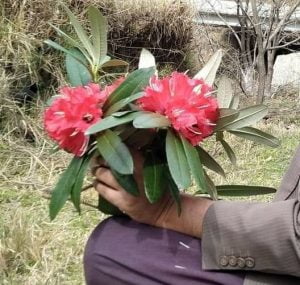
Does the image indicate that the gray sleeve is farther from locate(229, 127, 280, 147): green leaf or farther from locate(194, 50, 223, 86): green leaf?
locate(194, 50, 223, 86): green leaf

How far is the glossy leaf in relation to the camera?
1282mm

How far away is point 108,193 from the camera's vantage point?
135cm

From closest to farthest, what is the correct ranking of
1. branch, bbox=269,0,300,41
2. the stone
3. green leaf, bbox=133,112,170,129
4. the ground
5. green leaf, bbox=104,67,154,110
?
green leaf, bbox=133,112,170,129, green leaf, bbox=104,67,154,110, the ground, branch, bbox=269,0,300,41, the stone

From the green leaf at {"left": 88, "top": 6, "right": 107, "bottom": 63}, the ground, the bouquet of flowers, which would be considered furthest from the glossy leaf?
the ground

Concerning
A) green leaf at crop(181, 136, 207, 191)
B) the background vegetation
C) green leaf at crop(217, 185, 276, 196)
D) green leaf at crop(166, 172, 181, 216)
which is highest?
green leaf at crop(181, 136, 207, 191)

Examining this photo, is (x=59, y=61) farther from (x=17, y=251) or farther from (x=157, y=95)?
(x=157, y=95)

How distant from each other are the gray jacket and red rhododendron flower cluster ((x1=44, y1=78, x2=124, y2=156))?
0.31 metres

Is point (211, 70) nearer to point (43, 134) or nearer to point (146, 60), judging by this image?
point (146, 60)

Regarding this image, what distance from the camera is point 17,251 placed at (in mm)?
2541

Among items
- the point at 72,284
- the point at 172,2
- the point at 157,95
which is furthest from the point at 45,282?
the point at 172,2

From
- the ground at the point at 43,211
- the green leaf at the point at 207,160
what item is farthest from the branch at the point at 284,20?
the green leaf at the point at 207,160

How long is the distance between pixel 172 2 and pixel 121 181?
401 cm

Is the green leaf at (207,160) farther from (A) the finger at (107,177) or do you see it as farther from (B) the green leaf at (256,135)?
(A) the finger at (107,177)

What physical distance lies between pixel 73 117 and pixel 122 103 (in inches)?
4.0
